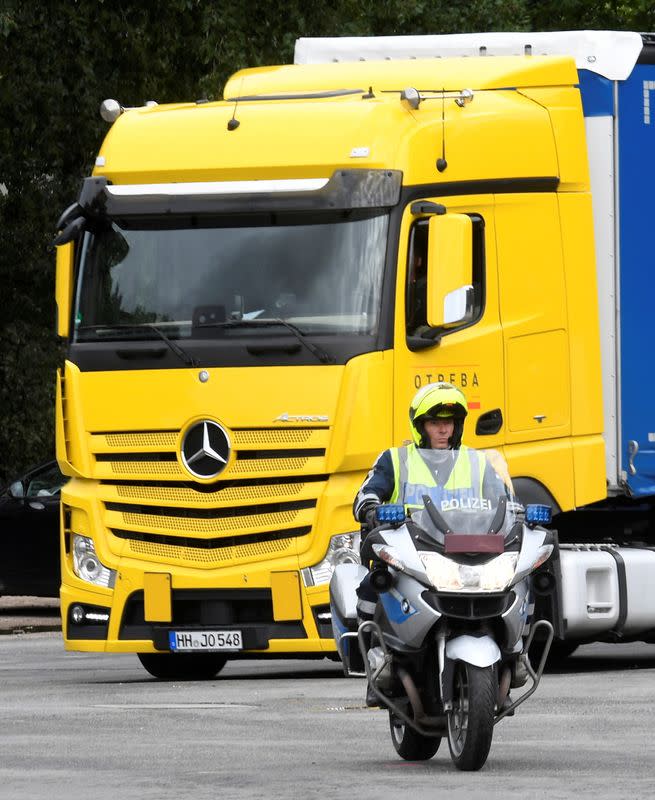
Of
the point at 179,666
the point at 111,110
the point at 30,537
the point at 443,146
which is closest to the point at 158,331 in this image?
the point at 111,110

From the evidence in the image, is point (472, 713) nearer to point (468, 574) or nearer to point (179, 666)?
point (468, 574)

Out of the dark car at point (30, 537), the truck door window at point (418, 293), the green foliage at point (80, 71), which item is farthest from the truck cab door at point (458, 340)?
the green foliage at point (80, 71)

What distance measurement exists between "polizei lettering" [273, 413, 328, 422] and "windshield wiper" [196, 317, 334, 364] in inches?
12.5

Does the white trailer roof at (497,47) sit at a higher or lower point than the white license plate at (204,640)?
higher

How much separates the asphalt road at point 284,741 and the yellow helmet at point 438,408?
1.39 meters

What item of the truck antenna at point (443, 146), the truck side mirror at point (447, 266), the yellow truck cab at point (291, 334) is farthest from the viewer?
the truck antenna at point (443, 146)

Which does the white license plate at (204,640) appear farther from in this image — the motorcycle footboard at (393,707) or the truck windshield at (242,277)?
the motorcycle footboard at (393,707)

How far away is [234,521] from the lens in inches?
567

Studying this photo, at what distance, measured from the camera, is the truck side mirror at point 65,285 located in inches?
590

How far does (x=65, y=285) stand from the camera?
15008mm

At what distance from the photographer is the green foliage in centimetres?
2644

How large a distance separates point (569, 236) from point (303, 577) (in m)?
2.71

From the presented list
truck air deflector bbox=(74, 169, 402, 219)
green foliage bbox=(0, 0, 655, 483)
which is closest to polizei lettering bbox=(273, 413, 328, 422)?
truck air deflector bbox=(74, 169, 402, 219)

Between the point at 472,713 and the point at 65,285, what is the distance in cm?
614
